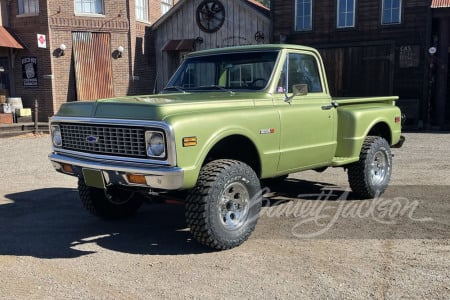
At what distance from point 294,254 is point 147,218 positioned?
2085 millimetres

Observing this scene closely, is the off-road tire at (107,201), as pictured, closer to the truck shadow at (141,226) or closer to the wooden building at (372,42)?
the truck shadow at (141,226)

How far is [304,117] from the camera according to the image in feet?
16.7

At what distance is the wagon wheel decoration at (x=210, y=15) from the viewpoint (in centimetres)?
1742

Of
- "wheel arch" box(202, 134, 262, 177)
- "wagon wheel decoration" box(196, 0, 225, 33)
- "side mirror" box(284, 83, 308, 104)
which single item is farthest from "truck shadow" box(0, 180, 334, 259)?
"wagon wheel decoration" box(196, 0, 225, 33)

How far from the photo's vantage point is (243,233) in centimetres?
442

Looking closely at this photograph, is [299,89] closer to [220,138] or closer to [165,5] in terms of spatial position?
[220,138]

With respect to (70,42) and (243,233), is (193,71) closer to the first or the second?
(243,233)

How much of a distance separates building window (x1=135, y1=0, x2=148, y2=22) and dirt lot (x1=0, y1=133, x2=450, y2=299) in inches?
515

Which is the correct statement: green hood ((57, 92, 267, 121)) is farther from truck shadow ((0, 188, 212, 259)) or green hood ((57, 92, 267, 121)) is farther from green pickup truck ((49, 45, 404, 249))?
truck shadow ((0, 188, 212, 259))

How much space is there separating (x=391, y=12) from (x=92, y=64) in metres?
10.7

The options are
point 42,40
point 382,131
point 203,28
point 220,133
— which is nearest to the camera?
point 220,133

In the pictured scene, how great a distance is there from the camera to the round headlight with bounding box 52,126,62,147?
4801 mm

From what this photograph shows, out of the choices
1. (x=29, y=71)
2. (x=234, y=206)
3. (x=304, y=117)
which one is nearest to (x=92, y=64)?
(x=29, y=71)

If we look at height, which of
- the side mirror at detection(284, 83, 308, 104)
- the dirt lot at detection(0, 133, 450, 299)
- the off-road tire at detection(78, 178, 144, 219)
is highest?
the side mirror at detection(284, 83, 308, 104)
